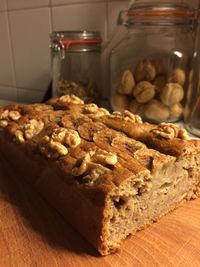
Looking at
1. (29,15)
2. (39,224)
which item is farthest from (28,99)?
(39,224)

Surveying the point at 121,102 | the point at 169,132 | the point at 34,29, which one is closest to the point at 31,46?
the point at 34,29

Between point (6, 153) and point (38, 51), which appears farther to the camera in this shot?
point (38, 51)

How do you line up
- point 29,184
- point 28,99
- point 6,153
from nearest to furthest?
point 29,184
point 6,153
point 28,99

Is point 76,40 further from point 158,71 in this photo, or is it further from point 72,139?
point 72,139

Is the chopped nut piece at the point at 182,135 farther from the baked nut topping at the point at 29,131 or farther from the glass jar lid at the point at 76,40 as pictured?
the glass jar lid at the point at 76,40

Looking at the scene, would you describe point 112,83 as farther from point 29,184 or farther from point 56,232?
point 56,232

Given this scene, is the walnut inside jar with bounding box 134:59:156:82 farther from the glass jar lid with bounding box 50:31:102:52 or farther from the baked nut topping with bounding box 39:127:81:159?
the baked nut topping with bounding box 39:127:81:159

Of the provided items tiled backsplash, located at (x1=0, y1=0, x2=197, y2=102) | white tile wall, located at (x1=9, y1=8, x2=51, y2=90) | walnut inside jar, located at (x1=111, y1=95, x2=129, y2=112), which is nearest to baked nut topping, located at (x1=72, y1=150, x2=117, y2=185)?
walnut inside jar, located at (x1=111, y1=95, x2=129, y2=112)

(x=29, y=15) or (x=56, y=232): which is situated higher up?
(x=29, y=15)
